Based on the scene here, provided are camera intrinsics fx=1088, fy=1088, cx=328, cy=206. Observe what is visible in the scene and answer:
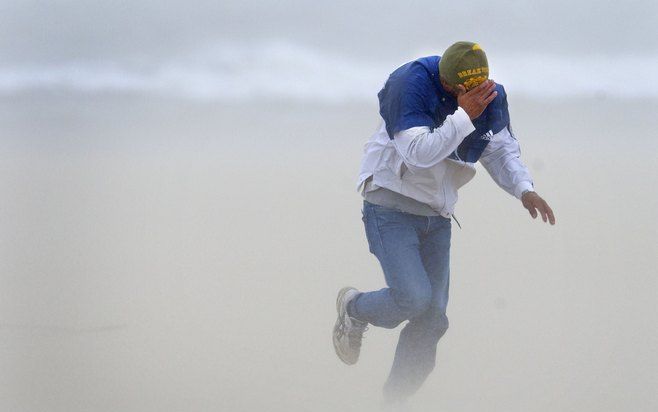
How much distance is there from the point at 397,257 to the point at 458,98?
0.56 meters

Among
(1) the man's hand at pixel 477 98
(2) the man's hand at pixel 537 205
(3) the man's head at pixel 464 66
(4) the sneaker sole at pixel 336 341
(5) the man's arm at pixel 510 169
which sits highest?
(3) the man's head at pixel 464 66

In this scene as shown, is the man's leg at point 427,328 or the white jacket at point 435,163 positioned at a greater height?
the white jacket at point 435,163

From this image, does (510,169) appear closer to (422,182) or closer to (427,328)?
(422,182)

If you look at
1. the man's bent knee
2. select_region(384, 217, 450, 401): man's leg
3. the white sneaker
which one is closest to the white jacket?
select_region(384, 217, 450, 401): man's leg

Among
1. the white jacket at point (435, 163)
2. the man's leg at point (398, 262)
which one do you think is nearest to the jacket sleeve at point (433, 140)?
the white jacket at point (435, 163)

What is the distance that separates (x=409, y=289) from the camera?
137 inches

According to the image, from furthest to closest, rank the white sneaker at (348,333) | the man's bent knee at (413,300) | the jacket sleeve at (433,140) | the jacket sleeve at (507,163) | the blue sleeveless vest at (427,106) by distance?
the white sneaker at (348,333) < the jacket sleeve at (507,163) < the man's bent knee at (413,300) < the blue sleeveless vest at (427,106) < the jacket sleeve at (433,140)

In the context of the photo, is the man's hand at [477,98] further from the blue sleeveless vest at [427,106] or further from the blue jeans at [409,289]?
the blue jeans at [409,289]

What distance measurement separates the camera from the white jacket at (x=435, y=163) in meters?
3.19

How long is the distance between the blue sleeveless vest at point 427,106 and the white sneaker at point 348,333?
72 cm

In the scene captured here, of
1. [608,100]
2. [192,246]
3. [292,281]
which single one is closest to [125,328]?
[292,281]

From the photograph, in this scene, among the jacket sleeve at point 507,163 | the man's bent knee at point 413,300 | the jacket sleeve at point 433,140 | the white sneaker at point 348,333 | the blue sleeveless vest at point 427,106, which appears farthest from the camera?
the white sneaker at point 348,333

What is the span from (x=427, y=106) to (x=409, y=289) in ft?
1.93

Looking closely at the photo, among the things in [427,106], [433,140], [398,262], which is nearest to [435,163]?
[433,140]
